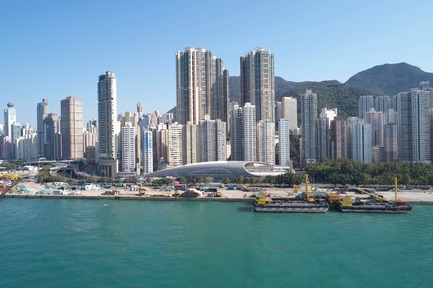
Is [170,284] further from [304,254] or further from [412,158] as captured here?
[412,158]

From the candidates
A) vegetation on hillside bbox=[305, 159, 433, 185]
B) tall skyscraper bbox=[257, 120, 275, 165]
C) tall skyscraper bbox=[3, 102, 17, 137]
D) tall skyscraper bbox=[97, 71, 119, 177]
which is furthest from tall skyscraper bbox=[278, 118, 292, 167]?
tall skyscraper bbox=[3, 102, 17, 137]

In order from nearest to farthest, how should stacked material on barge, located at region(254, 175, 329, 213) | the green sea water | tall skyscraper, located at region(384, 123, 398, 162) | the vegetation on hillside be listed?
1. the green sea water
2. stacked material on barge, located at region(254, 175, 329, 213)
3. the vegetation on hillside
4. tall skyscraper, located at region(384, 123, 398, 162)

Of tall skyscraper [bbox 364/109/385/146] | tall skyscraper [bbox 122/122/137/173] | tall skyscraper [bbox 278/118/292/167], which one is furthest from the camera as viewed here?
tall skyscraper [bbox 364/109/385/146]

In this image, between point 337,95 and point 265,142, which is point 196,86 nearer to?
point 265,142

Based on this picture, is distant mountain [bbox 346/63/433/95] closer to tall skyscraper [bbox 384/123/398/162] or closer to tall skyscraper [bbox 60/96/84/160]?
tall skyscraper [bbox 384/123/398/162]

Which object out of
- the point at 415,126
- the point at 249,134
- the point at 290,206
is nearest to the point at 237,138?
the point at 249,134

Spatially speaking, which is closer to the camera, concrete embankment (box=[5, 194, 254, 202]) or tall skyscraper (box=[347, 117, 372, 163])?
concrete embankment (box=[5, 194, 254, 202])

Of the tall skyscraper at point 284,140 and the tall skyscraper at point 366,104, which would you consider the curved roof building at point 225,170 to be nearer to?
the tall skyscraper at point 284,140
